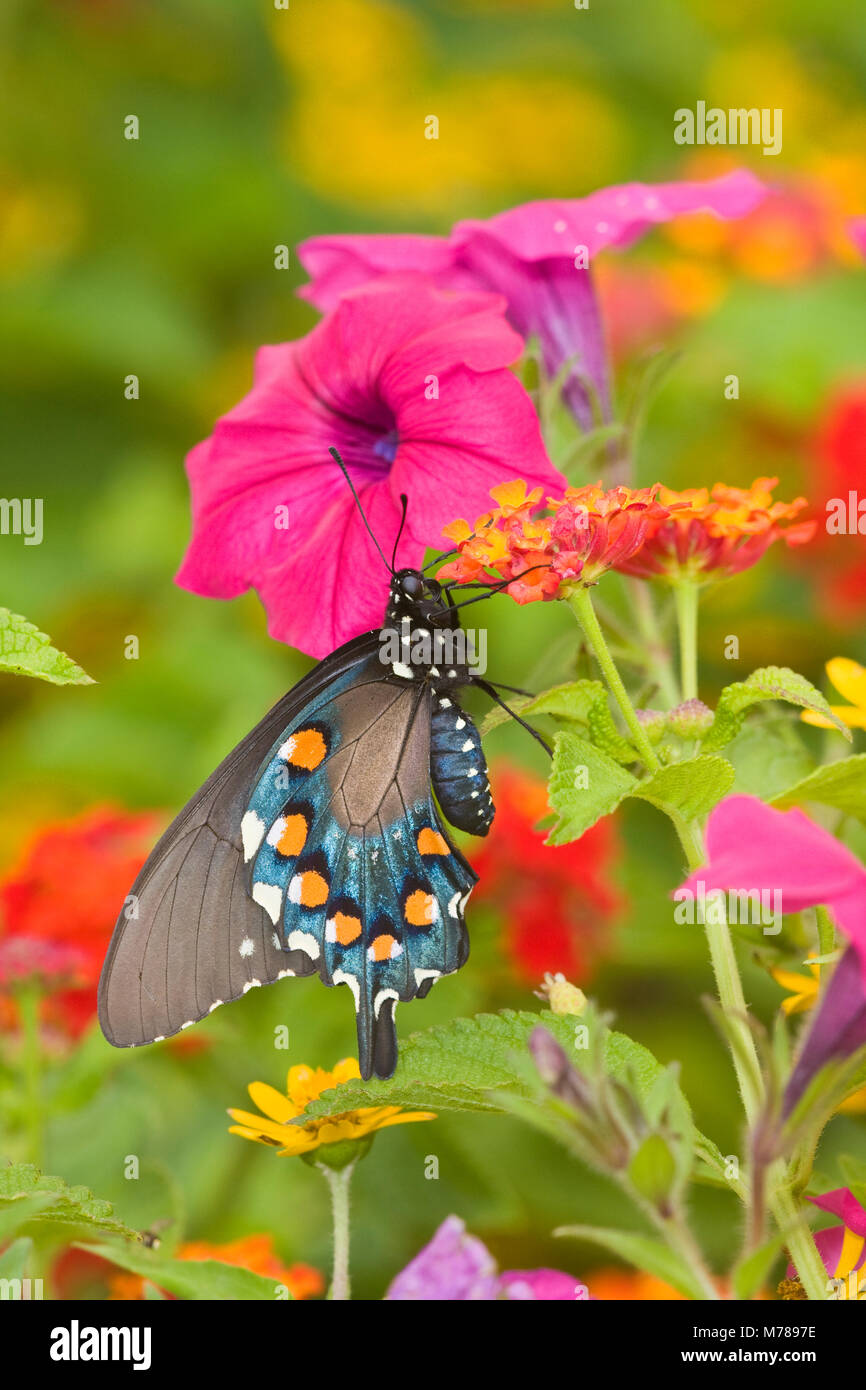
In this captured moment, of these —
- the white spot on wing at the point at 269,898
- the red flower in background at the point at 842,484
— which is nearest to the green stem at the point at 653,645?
the white spot on wing at the point at 269,898

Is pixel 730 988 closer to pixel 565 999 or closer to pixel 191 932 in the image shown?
pixel 565 999

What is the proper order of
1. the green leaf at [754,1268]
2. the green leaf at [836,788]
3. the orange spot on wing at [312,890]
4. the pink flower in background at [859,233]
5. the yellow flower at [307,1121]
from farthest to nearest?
the pink flower in background at [859,233], the orange spot on wing at [312,890], the yellow flower at [307,1121], the green leaf at [836,788], the green leaf at [754,1268]

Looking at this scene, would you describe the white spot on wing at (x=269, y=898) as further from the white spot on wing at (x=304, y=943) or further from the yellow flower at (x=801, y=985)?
the yellow flower at (x=801, y=985)

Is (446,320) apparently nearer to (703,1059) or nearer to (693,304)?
(703,1059)

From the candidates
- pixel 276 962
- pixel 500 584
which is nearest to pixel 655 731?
pixel 500 584

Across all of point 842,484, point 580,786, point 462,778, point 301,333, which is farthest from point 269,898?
point 301,333

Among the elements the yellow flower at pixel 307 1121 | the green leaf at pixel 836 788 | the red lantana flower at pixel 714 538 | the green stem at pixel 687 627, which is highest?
the red lantana flower at pixel 714 538

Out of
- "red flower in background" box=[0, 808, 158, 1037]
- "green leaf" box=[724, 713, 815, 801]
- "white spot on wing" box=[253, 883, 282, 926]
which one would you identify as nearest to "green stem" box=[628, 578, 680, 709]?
"green leaf" box=[724, 713, 815, 801]
